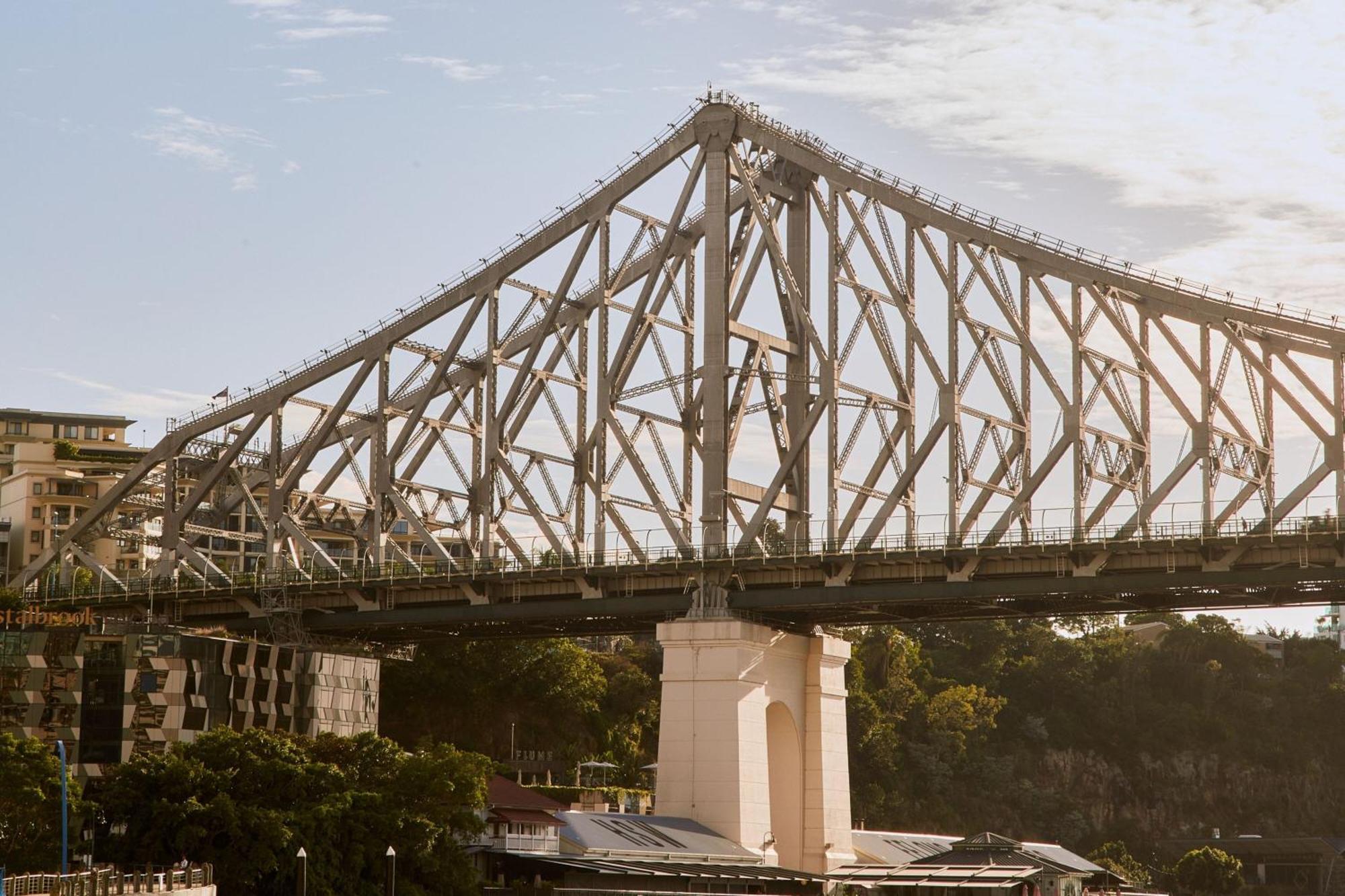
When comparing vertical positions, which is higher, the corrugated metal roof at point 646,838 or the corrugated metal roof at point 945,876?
the corrugated metal roof at point 646,838

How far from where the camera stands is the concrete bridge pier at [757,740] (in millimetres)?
99688

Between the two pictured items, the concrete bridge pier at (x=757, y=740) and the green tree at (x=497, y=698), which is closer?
the concrete bridge pier at (x=757, y=740)

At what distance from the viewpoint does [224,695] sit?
11138cm

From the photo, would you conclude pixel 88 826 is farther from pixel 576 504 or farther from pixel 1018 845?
pixel 1018 845

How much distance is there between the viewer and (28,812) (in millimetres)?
75062

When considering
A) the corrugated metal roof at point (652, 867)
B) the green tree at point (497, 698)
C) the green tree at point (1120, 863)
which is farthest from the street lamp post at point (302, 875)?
the green tree at point (1120, 863)

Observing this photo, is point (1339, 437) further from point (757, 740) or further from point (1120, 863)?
point (1120, 863)

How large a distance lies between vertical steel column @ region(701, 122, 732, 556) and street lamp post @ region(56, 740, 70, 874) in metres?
41.3

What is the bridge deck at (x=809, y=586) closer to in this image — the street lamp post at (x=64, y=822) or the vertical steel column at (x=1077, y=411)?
the vertical steel column at (x=1077, y=411)

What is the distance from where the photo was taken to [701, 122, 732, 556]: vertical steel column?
11000 cm

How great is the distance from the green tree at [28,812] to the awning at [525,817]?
19.8 m

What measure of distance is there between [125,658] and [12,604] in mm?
27255

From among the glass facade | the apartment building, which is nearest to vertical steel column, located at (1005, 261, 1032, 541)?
the glass facade

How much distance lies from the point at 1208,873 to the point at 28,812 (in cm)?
11362
